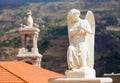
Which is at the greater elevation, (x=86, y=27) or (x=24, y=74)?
(x=86, y=27)

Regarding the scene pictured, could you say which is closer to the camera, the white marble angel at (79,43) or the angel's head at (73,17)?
the white marble angel at (79,43)

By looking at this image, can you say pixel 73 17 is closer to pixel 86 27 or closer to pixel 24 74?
pixel 86 27

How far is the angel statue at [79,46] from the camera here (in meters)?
8.38

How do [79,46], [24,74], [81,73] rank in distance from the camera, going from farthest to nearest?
[24,74] < [79,46] < [81,73]

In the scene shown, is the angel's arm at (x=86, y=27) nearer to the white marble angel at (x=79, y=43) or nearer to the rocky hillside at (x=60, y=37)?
the white marble angel at (x=79, y=43)

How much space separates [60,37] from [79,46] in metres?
88.7

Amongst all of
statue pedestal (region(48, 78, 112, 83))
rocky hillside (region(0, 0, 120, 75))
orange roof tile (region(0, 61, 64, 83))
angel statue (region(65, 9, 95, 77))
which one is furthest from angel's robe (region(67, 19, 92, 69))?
rocky hillside (region(0, 0, 120, 75))

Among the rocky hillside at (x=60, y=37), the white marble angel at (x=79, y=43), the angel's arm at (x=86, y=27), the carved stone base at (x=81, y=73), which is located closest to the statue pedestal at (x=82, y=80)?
the carved stone base at (x=81, y=73)

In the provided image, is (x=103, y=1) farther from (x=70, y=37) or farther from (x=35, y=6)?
(x=70, y=37)

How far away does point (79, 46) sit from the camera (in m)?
8.45

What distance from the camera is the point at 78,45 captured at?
8.48m

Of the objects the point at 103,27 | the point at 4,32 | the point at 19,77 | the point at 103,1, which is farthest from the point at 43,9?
the point at 19,77

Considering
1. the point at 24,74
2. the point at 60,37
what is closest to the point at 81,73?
the point at 24,74

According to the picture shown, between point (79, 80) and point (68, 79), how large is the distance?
0.25 meters
